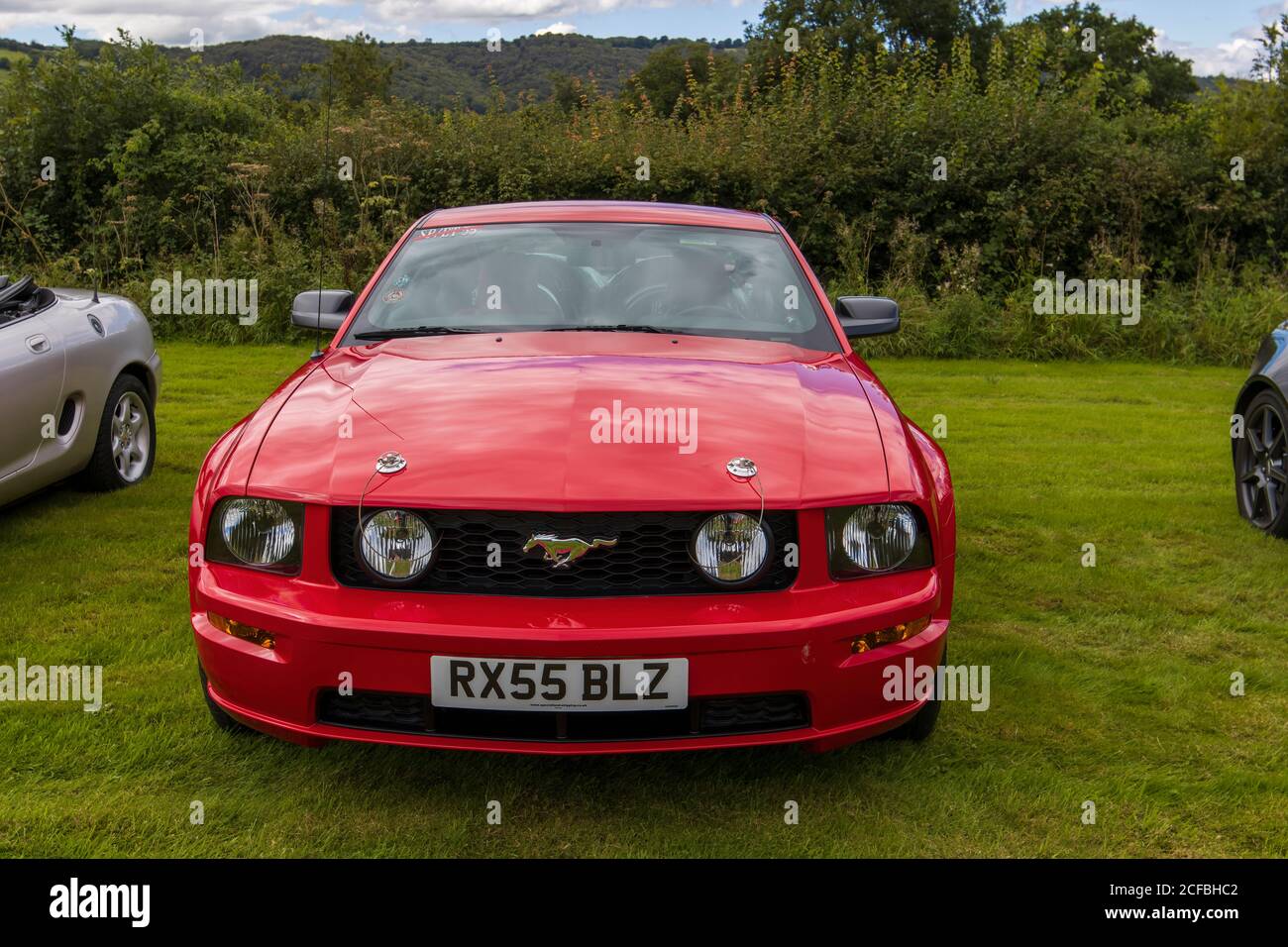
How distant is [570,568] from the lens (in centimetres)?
263

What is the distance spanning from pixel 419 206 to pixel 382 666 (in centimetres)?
1184

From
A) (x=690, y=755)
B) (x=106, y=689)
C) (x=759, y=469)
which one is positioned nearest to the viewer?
(x=759, y=469)

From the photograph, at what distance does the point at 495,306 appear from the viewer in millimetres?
3904

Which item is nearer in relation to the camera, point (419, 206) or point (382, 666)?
point (382, 666)

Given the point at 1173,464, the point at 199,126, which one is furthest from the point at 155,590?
the point at 199,126

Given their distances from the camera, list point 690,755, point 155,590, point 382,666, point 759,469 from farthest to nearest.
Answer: point 155,590
point 690,755
point 759,469
point 382,666

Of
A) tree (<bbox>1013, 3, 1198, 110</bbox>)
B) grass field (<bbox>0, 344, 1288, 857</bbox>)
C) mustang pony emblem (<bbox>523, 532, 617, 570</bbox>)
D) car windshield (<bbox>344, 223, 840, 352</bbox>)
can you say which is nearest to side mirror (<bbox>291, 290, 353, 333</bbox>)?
car windshield (<bbox>344, 223, 840, 352</bbox>)

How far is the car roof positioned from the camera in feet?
14.4

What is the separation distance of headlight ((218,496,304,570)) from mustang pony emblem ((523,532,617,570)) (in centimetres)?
56

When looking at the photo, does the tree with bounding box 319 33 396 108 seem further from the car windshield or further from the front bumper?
the front bumper

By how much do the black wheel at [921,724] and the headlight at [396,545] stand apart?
4.45 feet

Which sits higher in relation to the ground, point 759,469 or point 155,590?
point 759,469

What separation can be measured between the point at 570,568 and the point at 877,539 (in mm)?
732
